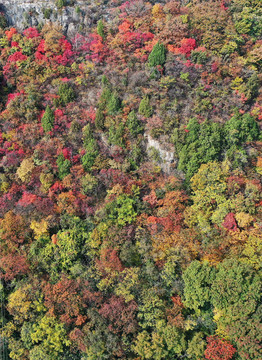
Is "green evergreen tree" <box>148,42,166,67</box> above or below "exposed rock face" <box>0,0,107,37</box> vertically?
below

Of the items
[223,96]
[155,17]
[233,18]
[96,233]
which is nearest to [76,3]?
[155,17]

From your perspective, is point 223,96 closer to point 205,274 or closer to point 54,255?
point 205,274

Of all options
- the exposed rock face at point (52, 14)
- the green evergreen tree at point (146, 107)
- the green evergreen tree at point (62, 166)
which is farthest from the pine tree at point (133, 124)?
the exposed rock face at point (52, 14)

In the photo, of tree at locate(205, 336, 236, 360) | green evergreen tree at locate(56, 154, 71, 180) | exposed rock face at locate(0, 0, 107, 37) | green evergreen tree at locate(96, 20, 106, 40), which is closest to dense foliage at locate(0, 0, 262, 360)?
tree at locate(205, 336, 236, 360)

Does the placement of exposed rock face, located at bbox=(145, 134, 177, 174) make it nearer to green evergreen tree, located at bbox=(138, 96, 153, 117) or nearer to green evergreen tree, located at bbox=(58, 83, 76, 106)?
green evergreen tree, located at bbox=(138, 96, 153, 117)

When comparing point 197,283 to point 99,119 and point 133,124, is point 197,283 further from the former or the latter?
point 99,119

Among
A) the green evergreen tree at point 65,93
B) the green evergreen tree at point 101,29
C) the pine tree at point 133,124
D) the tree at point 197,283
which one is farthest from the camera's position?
the green evergreen tree at point 101,29

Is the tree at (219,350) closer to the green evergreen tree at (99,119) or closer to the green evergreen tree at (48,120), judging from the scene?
the green evergreen tree at (99,119)

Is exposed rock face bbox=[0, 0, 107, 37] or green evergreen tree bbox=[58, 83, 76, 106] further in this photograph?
exposed rock face bbox=[0, 0, 107, 37]
